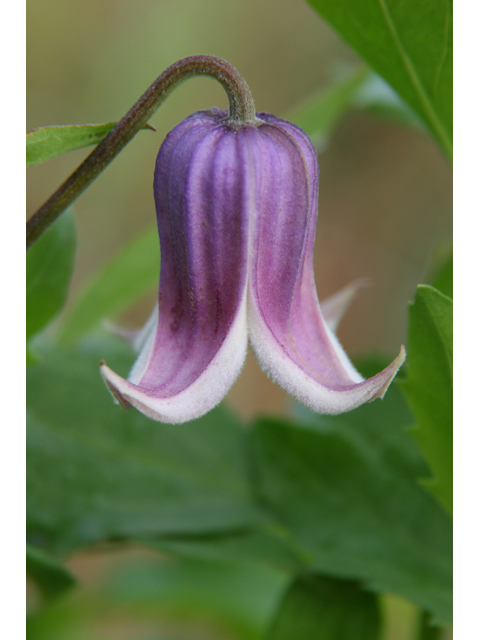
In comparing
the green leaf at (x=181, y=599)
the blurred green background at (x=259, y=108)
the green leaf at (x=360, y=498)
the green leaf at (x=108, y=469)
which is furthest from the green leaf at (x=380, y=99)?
the blurred green background at (x=259, y=108)

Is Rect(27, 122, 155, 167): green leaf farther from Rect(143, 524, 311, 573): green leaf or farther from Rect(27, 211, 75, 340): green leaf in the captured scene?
Rect(143, 524, 311, 573): green leaf

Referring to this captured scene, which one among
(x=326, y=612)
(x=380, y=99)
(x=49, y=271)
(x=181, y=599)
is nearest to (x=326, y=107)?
(x=380, y=99)

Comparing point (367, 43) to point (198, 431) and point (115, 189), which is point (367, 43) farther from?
point (115, 189)

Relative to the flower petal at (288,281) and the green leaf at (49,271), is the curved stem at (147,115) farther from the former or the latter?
the green leaf at (49,271)

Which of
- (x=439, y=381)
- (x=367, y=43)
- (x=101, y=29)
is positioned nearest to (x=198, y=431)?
(x=439, y=381)

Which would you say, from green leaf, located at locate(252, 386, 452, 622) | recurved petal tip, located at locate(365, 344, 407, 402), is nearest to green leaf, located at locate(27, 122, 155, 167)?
recurved petal tip, located at locate(365, 344, 407, 402)

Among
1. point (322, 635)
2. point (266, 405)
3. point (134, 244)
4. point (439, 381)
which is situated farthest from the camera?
point (266, 405)
